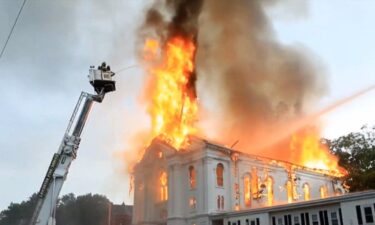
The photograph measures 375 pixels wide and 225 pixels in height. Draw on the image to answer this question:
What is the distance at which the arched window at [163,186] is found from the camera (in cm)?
4928

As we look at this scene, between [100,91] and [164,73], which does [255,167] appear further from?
[100,91]

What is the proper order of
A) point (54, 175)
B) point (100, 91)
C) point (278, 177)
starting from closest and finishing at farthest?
1. point (54, 175)
2. point (100, 91)
3. point (278, 177)

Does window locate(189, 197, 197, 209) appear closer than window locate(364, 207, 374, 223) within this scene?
No

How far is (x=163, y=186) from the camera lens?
164 ft

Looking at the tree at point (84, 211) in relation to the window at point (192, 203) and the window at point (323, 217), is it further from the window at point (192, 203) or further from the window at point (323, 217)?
the window at point (323, 217)

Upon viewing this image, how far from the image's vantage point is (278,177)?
169ft

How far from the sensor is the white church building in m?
40.8

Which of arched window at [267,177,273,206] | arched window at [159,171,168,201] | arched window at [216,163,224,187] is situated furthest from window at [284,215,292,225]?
arched window at [159,171,168,201]

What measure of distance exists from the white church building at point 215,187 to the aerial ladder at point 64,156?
21846mm

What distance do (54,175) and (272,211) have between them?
2353 cm

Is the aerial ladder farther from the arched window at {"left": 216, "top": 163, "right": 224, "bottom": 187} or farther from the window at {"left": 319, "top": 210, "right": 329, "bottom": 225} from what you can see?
the arched window at {"left": 216, "top": 163, "right": 224, "bottom": 187}

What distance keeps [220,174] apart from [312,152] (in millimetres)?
21554

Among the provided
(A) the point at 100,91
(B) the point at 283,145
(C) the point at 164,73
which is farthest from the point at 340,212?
(B) the point at 283,145

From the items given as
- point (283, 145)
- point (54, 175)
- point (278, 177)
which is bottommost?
point (54, 175)
